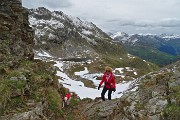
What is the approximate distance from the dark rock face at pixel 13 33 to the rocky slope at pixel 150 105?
11927mm

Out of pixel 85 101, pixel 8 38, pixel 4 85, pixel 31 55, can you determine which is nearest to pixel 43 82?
pixel 4 85

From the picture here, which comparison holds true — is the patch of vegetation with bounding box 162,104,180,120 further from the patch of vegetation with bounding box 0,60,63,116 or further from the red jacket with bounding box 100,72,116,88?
the patch of vegetation with bounding box 0,60,63,116

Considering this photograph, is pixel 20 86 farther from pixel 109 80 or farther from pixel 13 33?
pixel 13 33

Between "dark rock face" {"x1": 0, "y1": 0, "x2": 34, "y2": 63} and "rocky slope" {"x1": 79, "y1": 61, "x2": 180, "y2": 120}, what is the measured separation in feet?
39.1

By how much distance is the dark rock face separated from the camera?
32.8 meters

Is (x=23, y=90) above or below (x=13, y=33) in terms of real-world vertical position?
below

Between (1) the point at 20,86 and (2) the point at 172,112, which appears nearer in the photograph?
(2) the point at 172,112

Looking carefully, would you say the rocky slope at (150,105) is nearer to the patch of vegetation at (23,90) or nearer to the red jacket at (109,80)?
the red jacket at (109,80)

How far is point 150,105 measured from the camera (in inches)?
819

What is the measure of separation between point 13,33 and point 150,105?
74.3 ft

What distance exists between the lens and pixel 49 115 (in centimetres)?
2288

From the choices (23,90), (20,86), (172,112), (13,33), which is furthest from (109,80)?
(13,33)

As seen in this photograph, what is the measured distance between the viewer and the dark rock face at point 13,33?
3283 cm

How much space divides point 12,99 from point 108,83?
9502 mm
